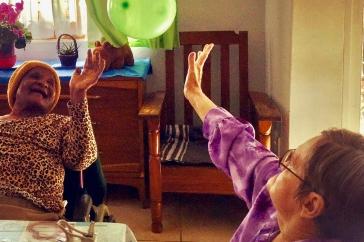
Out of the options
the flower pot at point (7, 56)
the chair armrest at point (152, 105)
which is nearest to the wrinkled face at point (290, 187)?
the chair armrest at point (152, 105)

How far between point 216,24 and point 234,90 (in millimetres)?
390

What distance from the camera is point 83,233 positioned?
1253 mm

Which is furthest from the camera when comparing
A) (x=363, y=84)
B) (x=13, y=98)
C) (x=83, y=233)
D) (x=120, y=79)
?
(x=120, y=79)

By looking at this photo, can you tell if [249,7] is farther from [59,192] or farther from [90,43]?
[59,192]

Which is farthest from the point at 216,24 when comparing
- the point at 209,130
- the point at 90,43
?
the point at 209,130

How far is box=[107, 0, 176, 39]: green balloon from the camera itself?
1793 mm

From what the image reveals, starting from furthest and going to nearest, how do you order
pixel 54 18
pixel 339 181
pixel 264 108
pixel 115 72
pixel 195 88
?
pixel 54 18, pixel 115 72, pixel 264 108, pixel 195 88, pixel 339 181

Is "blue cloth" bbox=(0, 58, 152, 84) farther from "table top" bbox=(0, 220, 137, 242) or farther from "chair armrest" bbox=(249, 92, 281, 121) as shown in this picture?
"table top" bbox=(0, 220, 137, 242)

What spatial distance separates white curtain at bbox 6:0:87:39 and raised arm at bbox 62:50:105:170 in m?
1.72

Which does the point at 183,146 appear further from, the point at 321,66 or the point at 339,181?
the point at 339,181

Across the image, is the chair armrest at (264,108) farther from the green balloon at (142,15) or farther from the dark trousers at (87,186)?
the dark trousers at (87,186)

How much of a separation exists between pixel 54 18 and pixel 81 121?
1.80 m

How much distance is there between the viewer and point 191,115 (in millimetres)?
3262

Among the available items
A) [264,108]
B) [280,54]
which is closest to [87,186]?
[264,108]
